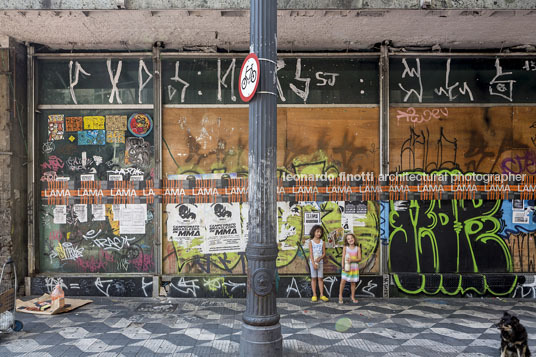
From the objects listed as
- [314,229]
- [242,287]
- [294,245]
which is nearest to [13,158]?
[242,287]

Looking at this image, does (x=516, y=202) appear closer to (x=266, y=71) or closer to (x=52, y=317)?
(x=266, y=71)

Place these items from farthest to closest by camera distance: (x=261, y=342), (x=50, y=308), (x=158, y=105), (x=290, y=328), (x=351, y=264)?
(x=158, y=105) → (x=351, y=264) → (x=50, y=308) → (x=290, y=328) → (x=261, y=342)

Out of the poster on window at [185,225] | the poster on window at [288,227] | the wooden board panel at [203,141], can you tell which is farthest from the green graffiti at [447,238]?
the poster on window at [185,225]

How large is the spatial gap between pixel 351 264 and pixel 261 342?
3.17m

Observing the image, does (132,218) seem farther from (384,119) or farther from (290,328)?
(384,119)

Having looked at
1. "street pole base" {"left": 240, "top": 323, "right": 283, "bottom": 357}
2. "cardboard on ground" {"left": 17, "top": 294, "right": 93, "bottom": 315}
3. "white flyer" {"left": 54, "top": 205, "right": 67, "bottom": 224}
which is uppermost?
"white flyer" {"left": 54, "top": 205, "right": 67, "bottom": 224}

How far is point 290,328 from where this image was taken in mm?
5859

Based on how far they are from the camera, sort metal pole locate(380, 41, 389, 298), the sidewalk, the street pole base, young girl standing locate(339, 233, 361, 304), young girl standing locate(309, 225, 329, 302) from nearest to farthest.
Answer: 1. the street pole base
2. the sidewalk
3. young girl standing locate(339, 233, 361, 304)
4. young girl standing locate(309, 225, 329, 302)
5. metal pole locate(380, 41, 389, 298)

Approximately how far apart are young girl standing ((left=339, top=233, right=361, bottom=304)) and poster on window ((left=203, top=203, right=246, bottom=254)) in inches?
79.1

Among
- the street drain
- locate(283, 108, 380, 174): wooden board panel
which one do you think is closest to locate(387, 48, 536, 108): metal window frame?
locate(283, 108, 380, 174): wooden board panel

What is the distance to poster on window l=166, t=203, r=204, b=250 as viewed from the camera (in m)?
7.64

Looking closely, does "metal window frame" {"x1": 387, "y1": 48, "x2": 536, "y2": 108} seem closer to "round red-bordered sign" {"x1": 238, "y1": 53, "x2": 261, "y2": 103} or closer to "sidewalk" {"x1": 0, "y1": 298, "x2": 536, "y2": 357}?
"sidewalk" {"x1": 0, "y1": 298, "x2": 536, "y2": 357}

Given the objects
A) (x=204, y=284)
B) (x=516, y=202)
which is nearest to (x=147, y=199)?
(x=204, y=284)

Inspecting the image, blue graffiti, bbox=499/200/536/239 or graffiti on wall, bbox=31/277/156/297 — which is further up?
blue graffiti, bbox=499/200/536/239
